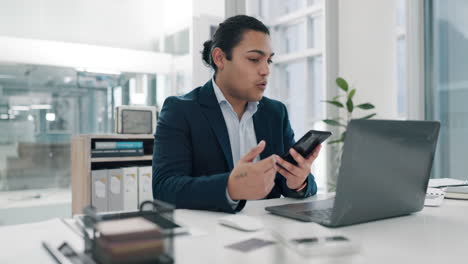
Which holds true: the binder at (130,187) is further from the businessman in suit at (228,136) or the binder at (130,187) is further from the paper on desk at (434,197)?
the paper on desk at (434,197)

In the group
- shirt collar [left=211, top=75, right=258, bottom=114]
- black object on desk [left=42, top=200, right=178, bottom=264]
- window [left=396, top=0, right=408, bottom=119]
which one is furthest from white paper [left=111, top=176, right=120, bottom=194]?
window [left=396, top=0, right=408, bottom=119]

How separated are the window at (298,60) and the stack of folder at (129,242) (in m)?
3.62

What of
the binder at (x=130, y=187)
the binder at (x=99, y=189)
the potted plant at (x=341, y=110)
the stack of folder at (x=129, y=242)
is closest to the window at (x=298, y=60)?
the potted plant at (x=341, y=110)

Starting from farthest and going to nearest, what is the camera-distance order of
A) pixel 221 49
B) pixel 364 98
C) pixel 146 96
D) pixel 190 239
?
pixel 146 96 < pixel 364 98 < pixel 221 49 < pixel 190 239

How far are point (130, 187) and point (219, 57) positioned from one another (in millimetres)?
1921

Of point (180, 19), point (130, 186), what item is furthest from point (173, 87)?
point (130, 186)

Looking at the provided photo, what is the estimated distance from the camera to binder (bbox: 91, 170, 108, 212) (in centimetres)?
304

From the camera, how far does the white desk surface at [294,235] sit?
2.29 feet

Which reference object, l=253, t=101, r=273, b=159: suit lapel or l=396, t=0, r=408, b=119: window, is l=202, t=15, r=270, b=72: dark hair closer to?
l=253, t=101, r=273, b=159: suit lapel

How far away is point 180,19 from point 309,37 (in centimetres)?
146

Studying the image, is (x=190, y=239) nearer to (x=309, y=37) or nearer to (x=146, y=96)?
(x=146, y=96)

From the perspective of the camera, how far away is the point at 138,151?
3.29m

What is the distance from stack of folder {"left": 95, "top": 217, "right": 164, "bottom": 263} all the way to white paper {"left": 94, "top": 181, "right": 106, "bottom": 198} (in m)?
2.62

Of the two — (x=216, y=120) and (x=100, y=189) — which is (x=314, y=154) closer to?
(x=216, y=120)
